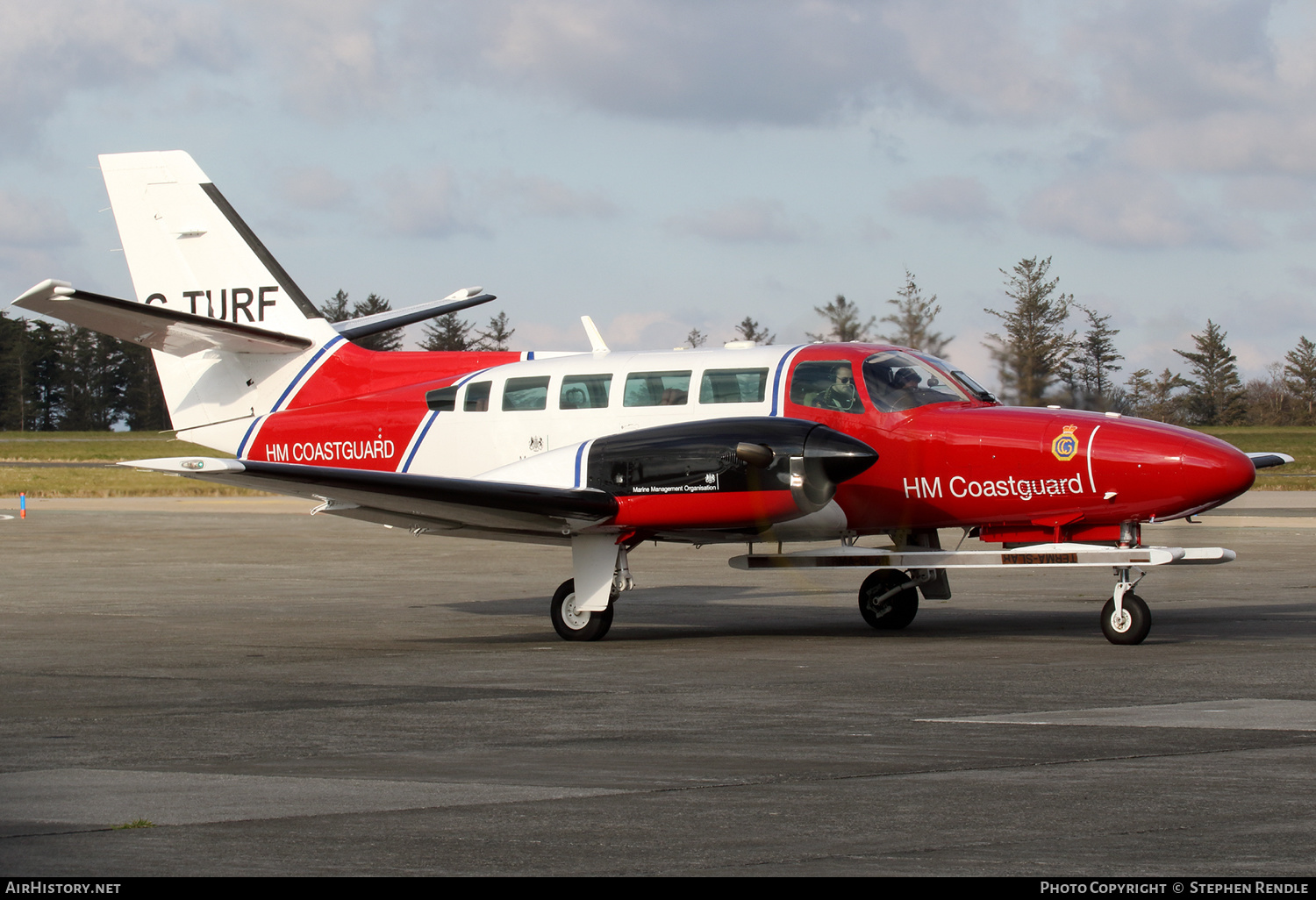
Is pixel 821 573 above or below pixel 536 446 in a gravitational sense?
below

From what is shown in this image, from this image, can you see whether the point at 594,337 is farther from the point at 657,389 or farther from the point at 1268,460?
the point at 1268,460

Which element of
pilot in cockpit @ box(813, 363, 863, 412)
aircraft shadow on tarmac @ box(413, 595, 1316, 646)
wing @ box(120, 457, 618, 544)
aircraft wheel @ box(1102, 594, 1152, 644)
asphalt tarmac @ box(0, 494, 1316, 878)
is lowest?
asphalt tarmac @ box(0, 494, 1316, 878)

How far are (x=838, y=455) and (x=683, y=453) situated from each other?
1.53 metres

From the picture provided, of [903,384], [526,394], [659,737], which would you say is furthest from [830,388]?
[659,737]

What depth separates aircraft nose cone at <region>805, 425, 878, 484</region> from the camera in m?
13.5

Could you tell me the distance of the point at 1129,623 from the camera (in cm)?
1375

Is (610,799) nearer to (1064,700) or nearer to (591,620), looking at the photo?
(1064,700)

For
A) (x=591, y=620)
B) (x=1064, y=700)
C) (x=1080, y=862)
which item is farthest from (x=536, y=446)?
(x=1080, y=862)

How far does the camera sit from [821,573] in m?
24.5

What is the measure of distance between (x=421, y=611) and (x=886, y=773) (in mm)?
11583

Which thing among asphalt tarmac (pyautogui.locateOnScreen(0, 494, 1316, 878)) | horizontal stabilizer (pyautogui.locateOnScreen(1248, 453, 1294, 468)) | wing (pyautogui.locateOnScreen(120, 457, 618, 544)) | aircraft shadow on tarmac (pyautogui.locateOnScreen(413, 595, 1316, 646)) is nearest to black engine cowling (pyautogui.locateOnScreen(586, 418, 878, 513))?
wing (pyautogui.locateOnScreen(120, 457, 618, 544))

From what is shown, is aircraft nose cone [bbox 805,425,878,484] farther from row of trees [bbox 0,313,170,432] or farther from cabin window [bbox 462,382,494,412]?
row of trees [bbox 0,313,170,432]

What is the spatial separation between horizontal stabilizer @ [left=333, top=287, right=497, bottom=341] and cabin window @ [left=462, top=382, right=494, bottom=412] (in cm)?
241

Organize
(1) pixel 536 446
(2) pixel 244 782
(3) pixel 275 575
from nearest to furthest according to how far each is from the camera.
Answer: (2) pixel 244 782 → (1) pixel 536 446 → (3) pixel 275 575
